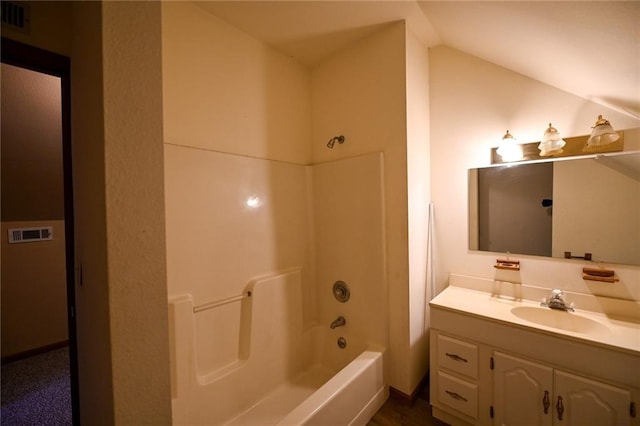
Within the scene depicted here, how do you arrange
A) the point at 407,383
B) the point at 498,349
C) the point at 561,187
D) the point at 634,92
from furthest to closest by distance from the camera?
the point at 407,383
the point at 561,187
the point at 498,349
the point at 634,92

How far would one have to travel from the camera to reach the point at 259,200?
6.06ft

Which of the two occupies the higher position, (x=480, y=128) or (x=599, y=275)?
(x=480, y=128)

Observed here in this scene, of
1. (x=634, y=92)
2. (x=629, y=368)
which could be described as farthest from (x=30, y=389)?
(x=634, y=92)

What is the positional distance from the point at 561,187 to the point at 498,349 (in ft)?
3.59

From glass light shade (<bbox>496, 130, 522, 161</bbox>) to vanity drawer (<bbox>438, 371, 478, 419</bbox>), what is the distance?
4.89ft

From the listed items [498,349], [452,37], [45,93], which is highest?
[452,37]

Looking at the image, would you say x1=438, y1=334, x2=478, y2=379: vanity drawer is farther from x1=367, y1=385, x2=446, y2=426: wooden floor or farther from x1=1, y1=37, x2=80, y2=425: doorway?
x1=1, y1=37, x2=80, y2=425: doorway

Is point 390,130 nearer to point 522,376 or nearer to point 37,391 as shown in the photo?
point 522,376

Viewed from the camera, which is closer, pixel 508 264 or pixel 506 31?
pixel 506 31

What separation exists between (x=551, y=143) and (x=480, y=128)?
1.45 ft

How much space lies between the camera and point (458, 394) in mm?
1526

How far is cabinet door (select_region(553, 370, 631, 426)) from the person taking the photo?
1107 mm

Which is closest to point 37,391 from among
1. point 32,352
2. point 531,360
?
point 32,352

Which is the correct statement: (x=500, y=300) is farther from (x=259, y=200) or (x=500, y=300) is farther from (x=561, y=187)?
(x=259, y=200)
